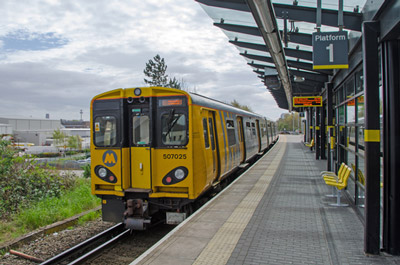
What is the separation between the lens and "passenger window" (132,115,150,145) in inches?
266

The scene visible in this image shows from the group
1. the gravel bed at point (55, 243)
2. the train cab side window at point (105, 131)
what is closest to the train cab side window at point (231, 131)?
the train cab side window at point (105, 131)

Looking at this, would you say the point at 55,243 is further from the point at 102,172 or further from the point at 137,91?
the point at 137,91

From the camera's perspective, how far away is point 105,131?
22.7 feet

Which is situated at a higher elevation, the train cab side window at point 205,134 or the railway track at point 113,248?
the train cab side window at point 205,134

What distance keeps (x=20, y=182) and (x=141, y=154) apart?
7690mm

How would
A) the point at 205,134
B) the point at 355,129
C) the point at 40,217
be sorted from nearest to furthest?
1. the point at 355,129
2. the point at 205,134
3. the point at 40,217

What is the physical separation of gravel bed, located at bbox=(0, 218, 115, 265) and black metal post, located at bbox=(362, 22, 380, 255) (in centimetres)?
566

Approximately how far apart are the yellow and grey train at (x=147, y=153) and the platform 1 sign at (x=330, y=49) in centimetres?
257

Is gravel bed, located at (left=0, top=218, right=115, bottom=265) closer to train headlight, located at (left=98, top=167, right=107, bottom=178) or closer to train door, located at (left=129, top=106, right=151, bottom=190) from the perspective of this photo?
train headlight, located at (left=98, top=167, right=107, bottom=178)

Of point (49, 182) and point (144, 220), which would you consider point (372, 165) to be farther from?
point (49, 182)

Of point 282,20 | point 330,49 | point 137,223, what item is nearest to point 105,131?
point 137,223

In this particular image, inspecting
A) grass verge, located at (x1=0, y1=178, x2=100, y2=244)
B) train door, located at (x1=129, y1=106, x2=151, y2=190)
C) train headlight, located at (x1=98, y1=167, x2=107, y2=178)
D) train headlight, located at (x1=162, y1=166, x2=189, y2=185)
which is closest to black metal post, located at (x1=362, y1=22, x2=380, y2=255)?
train headlight, located at (x1=162, y1=166, x2=189, y2=185)

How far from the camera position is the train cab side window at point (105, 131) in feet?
22.5

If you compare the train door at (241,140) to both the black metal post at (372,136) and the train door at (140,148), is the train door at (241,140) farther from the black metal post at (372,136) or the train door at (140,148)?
the black metal post at (372,136)
